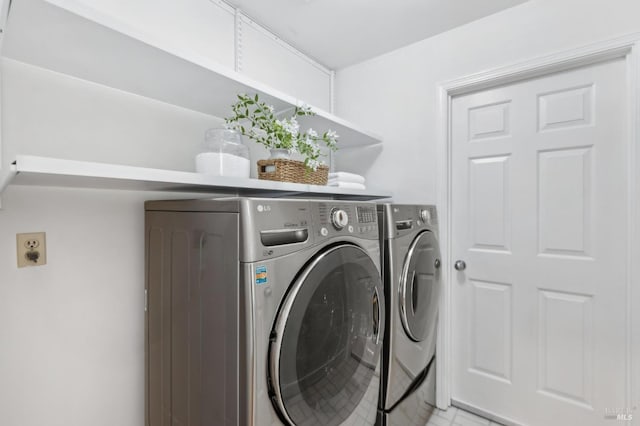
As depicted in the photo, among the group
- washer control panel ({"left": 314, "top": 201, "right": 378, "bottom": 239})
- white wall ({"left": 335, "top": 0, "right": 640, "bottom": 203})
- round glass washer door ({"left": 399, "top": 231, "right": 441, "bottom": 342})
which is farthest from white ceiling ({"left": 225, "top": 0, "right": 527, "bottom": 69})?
round glass washer door ({"left": 399, "top": 231, "right": 441, "bottom": 342})

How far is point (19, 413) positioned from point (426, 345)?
5.85 feet

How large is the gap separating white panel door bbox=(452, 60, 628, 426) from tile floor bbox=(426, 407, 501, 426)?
68mm

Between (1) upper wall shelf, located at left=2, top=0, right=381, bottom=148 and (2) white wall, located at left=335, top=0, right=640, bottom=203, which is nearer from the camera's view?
(1) upper wall shelf, located at left=2, top=0, right=381, bottom=148

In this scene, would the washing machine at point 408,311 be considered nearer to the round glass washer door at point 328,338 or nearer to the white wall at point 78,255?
the round glass washer door at point 328,338

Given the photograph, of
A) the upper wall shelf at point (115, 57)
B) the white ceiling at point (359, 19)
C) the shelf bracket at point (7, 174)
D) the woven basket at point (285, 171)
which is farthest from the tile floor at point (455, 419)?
the white ceiling at point (359, 19)

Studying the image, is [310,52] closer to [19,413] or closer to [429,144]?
[429,144]

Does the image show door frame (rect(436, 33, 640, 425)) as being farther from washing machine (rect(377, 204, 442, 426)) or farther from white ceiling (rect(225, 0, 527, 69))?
white ceiling (rect(225, 0, 527, 69))

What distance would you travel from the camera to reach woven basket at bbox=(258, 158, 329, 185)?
1.41m

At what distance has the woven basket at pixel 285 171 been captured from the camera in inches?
55.6

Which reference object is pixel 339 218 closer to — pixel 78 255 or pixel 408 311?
Answer: pixel 408 311

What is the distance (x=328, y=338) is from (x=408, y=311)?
0.61 meters

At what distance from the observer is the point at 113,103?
128 centimetres

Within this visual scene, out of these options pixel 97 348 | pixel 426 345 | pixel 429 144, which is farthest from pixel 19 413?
pixel 429 144

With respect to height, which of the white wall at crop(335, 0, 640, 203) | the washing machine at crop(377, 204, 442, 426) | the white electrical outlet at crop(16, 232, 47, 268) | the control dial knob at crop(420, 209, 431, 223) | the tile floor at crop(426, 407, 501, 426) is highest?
the white wall at crop(335, 0, 640, 203)
